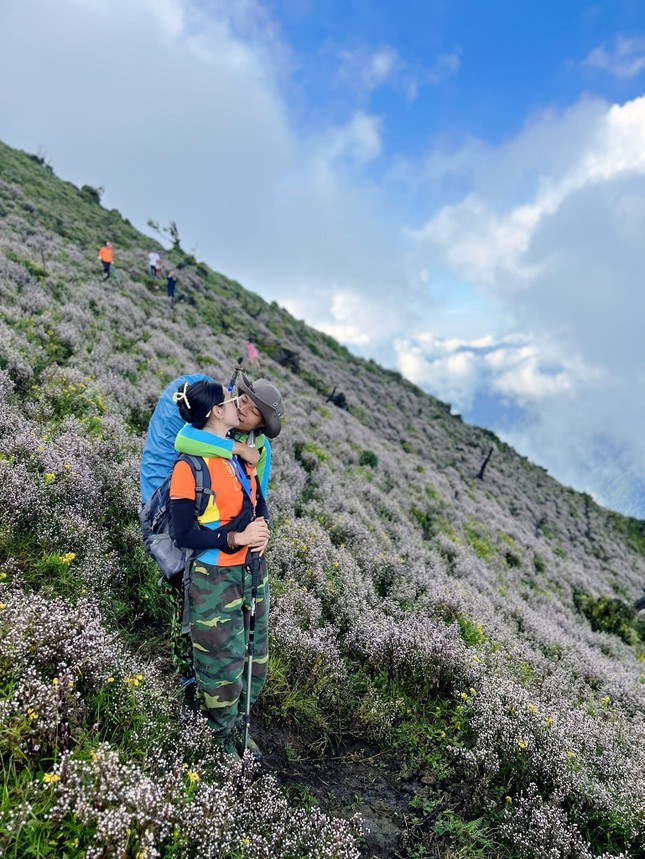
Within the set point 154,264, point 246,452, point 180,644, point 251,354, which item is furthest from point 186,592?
point 154,264

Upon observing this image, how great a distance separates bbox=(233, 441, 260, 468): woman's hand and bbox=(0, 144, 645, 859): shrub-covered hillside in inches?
68.0

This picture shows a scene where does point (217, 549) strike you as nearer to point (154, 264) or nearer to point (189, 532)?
point (189, 532)

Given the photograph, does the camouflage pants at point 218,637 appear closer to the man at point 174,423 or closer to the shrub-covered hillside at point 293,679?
the shrub-covered hillside at point 293,679

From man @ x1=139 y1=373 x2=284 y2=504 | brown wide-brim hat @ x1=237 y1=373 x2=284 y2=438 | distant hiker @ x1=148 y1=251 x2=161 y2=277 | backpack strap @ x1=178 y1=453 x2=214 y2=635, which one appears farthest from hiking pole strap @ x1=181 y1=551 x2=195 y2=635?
distant hiker @ x1=148 y1=251 x2=161 y2=277

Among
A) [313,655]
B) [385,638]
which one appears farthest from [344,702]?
[385,638]

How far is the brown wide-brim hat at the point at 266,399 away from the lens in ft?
11.9

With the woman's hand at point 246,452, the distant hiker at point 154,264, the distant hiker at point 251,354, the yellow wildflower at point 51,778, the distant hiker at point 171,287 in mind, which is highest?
the distant hiker at point 154,264

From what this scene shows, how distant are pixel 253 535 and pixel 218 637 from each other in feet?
2.70

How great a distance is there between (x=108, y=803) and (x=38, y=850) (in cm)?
33

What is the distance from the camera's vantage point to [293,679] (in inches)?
192

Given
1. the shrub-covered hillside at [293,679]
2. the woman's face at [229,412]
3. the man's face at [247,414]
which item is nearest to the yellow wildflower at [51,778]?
the shrub-covered hillside at [293,679]

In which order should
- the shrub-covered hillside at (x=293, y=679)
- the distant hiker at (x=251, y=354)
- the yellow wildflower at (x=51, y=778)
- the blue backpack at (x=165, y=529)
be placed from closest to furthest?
the yellow wildflower at (x=51, y=778)
the shrub-covered hillside at (x=293, y=679)
the blue backpack at (x=165, y=529)
the distant hiker at (x=251, y=354)

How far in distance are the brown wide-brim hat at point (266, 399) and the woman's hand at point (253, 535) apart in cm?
75

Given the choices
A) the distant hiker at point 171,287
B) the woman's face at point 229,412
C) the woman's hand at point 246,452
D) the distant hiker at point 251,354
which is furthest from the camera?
the distant hiker at point 171,287
